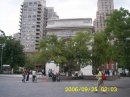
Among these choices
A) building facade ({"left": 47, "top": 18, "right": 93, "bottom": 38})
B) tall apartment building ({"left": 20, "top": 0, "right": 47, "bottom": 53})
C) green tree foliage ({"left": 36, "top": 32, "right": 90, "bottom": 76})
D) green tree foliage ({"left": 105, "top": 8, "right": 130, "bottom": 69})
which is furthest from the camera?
tall apartment building ({"left": 20, "top": 0, "right": 47, "bottom": 53})

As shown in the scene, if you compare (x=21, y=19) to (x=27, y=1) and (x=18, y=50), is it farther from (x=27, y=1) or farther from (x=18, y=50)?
(x=18, y=50)

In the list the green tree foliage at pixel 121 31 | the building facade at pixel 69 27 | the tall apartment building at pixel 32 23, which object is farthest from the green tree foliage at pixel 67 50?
the tall apartment building at pixel 32 23

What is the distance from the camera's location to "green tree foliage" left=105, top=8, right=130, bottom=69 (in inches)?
1464

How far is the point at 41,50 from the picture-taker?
180 ft

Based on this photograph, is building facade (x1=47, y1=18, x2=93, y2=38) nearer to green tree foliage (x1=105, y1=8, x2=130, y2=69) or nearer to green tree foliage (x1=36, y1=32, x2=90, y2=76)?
green tree foliage (x1=36, y1=32, x2=90, y2=76)

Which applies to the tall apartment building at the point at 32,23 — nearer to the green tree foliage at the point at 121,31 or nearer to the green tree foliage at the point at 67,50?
the green tree foliage at the point at 67,50

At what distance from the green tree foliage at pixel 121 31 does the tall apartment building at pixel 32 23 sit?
5042 inches

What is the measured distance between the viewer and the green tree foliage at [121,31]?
122 ft

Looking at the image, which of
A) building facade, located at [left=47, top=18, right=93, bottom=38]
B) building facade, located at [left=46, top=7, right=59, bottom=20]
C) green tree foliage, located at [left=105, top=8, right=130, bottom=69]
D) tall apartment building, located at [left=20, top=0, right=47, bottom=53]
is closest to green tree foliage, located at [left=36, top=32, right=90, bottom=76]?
green tree foliage, located at [left=105, top=8, right=130, bottom=69]

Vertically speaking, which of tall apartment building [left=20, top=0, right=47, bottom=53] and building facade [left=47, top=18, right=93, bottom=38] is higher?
tall apartment building [left=20, top=0, right=47, bottom=53]

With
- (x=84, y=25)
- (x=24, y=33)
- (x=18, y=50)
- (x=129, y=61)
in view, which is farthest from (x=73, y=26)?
(x=24, y=33)

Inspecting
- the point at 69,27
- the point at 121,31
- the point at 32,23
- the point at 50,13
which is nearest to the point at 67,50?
the point at 121,31

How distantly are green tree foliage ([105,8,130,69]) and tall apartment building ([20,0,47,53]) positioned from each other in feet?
420

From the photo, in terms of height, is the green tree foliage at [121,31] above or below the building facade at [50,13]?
below
